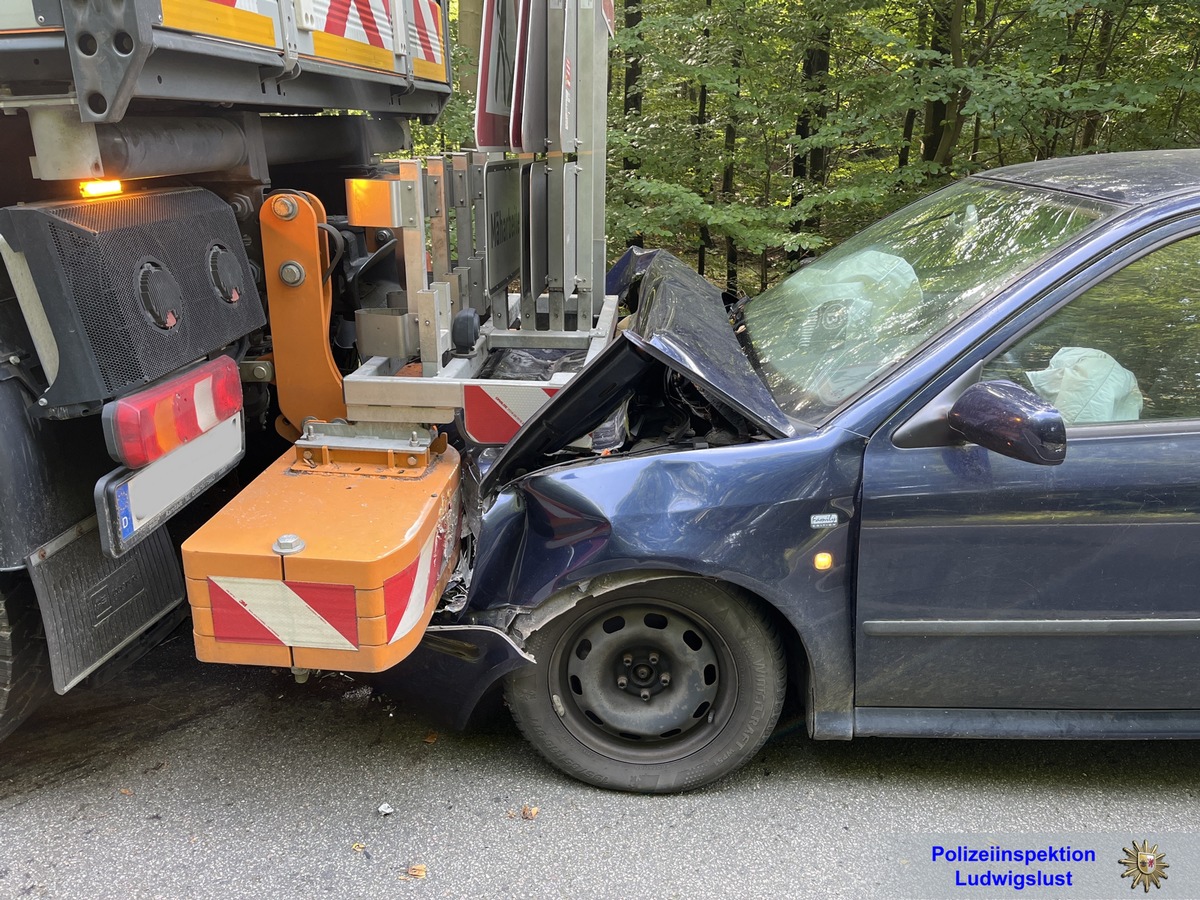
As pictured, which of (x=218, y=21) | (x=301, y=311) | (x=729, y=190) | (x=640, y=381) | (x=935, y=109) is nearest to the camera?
(x=218, y=21)

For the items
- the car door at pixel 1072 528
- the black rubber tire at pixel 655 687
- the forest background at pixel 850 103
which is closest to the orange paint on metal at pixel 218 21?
the black rubber tire at pixel 655 687

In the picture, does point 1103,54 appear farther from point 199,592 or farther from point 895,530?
point 199,592

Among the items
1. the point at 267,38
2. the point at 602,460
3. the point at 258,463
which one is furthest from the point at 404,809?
the point at 267,38

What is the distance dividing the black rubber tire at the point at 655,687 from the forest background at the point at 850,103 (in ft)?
14.9

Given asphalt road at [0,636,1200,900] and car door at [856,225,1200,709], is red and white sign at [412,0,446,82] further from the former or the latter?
car door at [856,225,1200,709]

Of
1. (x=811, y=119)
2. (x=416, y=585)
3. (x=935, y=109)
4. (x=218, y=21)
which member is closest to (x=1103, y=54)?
(x=935, y=109)

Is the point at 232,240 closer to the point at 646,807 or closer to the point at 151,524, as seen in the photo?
the point at 151,524

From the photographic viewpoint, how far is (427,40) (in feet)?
14.8

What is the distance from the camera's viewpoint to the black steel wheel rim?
2619 millimetres

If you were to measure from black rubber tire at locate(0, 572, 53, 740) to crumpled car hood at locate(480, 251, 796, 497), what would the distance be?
4.13 ft

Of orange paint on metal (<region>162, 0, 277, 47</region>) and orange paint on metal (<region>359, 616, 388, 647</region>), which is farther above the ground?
orange paint on metal (<region>162, 0, 277, 47</region>)

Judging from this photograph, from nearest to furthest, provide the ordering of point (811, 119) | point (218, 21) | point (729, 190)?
point (218, 21), point (811, 119), point (729, 190)

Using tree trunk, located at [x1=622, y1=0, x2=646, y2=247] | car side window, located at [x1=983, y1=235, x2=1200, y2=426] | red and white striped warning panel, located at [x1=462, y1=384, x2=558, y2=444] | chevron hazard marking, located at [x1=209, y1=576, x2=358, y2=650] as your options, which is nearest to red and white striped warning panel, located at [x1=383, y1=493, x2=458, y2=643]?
chevron hazard marking, located at [x1=209, y1=576, x2=358, y2=650]

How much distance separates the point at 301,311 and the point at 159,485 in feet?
2.67
